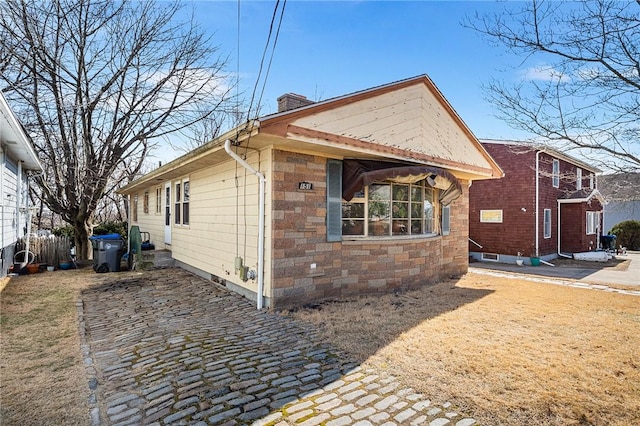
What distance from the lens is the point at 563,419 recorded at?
2742 millimetres

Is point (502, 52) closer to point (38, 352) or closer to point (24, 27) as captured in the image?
point (38, 352)

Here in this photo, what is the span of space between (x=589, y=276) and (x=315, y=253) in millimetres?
9947

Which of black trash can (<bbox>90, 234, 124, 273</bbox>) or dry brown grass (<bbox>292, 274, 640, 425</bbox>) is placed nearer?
dry brown grass (<bbox>292, 274, 640, 425</bbox>)

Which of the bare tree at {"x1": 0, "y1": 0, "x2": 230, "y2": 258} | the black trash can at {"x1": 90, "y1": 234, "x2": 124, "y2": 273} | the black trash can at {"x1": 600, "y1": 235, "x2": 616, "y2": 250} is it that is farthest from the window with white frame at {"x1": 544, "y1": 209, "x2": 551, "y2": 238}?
the black trash can at {"x1": 90, "y1": 234, "x2": 124, "y2": 273}

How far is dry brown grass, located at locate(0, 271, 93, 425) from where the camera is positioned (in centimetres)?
286

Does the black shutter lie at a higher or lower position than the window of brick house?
lower

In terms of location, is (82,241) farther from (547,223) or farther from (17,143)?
(547,223)

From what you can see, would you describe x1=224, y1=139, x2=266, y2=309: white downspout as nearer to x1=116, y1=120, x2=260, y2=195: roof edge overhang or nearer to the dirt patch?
x1=116, y1=120, x2=260, y2=195: roof edge overhang

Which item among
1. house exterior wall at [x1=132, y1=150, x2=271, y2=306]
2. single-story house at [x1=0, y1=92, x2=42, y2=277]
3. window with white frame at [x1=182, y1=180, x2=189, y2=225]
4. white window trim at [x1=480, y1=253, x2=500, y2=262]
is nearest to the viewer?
house exterior wall at [x1=132, y1=150, x2=271, y2=306]

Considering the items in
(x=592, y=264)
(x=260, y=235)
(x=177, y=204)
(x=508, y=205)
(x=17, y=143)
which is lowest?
(x=592, y=264)

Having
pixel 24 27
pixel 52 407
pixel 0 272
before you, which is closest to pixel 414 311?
pixel 52 407

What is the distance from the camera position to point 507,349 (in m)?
4.18

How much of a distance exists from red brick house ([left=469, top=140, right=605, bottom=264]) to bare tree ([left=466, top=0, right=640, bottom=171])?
32.5ft

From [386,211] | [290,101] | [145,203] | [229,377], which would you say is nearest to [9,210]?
[145,203]
